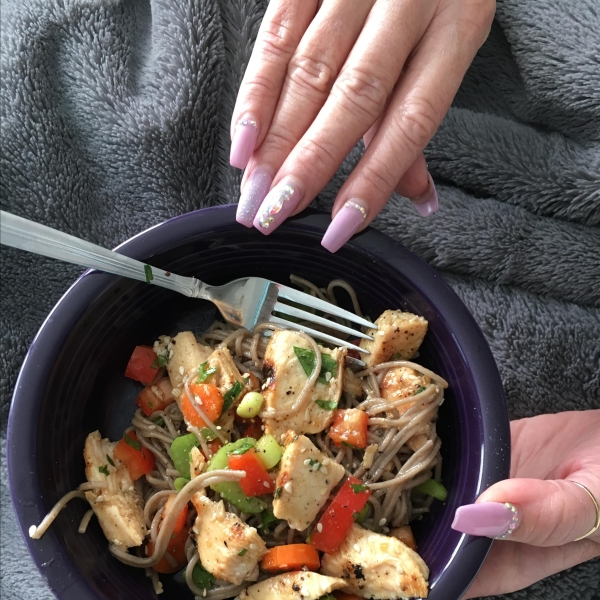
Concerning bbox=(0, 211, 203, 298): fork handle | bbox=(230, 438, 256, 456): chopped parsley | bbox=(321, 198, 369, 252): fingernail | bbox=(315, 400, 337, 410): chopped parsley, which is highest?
bbox=(321, 198, 369, 252): fingernail

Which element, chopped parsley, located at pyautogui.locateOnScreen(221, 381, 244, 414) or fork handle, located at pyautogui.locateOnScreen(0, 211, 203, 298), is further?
chopped parsley, located at pyautogui.locateOnScreen(221, 381, 244, 414)

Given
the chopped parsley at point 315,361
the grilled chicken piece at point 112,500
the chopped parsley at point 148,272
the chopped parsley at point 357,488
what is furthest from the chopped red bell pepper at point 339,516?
the chopped parsley at point 148,272

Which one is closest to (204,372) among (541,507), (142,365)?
(142,365)

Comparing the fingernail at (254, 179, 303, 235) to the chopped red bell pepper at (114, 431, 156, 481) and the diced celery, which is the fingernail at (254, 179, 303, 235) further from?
the chopped red bell pepper at (114, 431, 156, 481)

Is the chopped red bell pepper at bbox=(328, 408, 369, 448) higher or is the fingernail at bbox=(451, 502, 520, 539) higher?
the fingernail at bbox=(451, 502, 520, 539)

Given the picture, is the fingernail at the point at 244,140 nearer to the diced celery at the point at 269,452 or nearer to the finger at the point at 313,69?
the finger at the point at 313,69

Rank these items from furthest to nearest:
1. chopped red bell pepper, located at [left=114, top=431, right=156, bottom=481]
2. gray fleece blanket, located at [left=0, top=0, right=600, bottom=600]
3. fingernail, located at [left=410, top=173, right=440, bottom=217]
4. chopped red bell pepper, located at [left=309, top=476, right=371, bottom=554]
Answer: gray fleece blanket, located at [left=0, top=0, right=600, bottom=600], fingernail, located at [left=410, top=173, right=440, bottom=217], chopped red bell pepper, located at [left=114, top=431, right=156, bottom=481], chopped red bell pepper, located at [left=309, top=476, right=371, bottom=554]

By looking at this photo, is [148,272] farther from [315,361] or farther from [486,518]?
[486,518]

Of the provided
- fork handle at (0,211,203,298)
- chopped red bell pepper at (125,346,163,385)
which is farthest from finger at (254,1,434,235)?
chopped red bell pepper at (125,346,163,385)
